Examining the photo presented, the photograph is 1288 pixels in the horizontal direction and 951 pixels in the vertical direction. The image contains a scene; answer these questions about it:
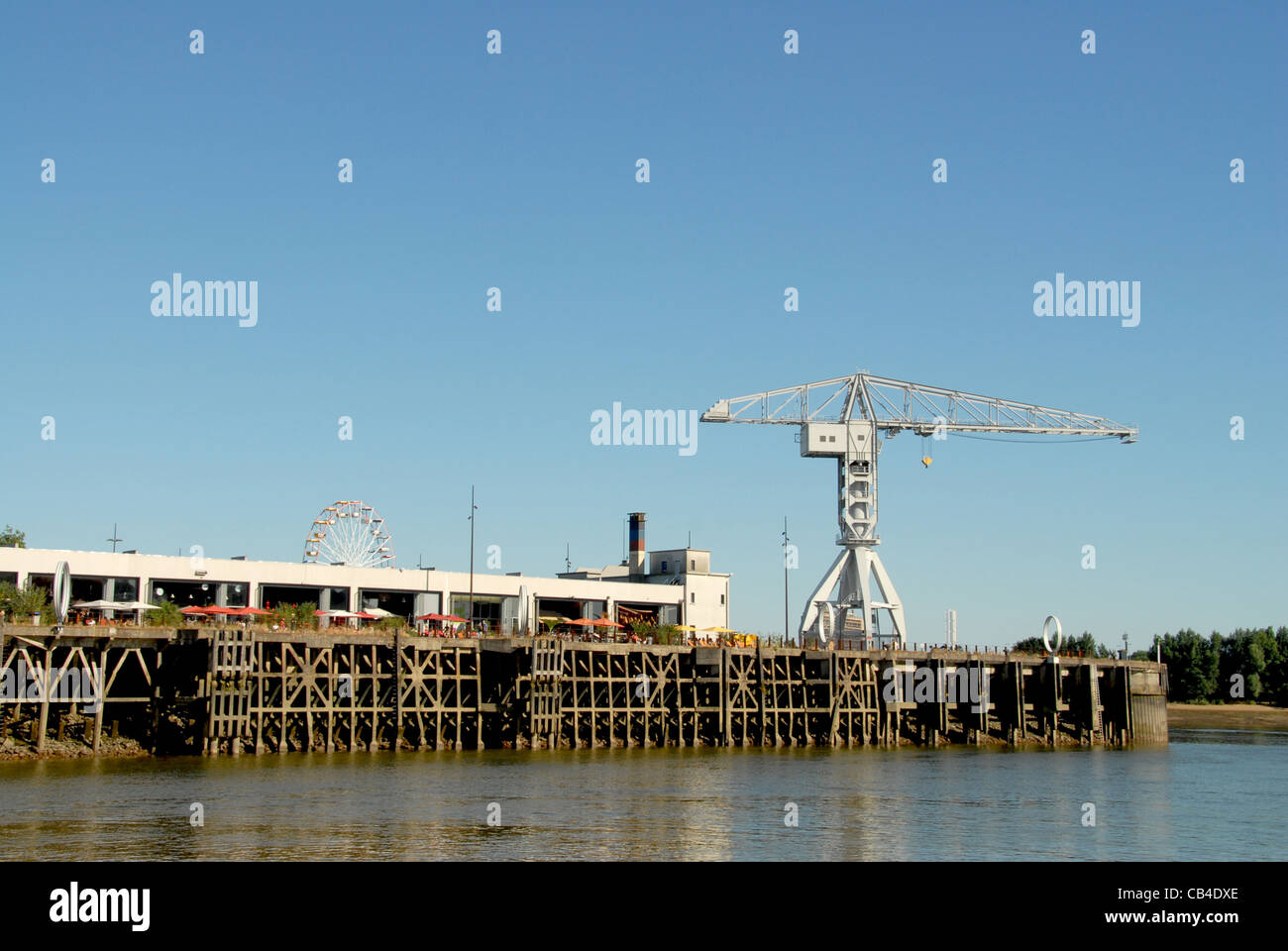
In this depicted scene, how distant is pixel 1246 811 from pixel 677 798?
20484 millimetres

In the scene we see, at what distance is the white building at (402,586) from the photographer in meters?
71.7

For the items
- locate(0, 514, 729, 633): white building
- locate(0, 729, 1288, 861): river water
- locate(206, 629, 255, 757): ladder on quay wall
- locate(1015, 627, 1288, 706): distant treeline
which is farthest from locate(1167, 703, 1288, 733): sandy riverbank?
locate(206, 629, 255, 757): ladder on quay wall

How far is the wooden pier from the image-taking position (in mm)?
54031

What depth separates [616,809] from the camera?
131 ft

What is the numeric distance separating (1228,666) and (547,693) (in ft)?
350

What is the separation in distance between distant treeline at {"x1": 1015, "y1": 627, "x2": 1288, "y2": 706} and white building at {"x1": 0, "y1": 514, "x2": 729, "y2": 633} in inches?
2051

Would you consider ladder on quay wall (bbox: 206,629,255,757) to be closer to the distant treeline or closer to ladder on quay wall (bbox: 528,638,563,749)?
ladder on quay wall (bbox: 528,638,563,749)

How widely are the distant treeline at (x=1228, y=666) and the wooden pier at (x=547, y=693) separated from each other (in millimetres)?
57651

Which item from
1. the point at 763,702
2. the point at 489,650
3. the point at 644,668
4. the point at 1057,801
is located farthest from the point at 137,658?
the point at 1057,801

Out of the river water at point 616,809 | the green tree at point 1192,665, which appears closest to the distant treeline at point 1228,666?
the green tree at point 1192,665

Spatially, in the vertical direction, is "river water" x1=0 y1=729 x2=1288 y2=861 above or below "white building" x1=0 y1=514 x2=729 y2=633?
below

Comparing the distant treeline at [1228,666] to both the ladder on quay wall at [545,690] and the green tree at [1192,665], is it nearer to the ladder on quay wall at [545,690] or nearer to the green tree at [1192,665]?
the green tree at [1192,665]
